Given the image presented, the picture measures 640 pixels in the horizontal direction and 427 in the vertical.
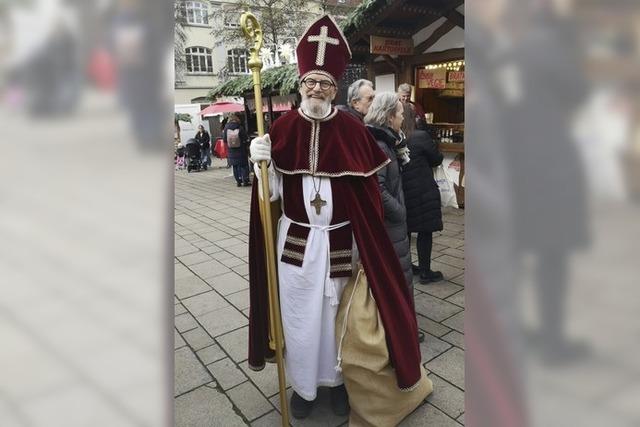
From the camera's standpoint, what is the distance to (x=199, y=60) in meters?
32.8

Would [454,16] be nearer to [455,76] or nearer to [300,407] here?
[455,76]

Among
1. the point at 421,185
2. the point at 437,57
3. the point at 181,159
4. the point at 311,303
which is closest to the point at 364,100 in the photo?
the point at 421,185

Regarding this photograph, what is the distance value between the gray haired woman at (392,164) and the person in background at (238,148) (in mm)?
8943

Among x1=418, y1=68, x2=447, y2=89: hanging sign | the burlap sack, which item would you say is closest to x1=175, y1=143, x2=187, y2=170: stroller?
x1=418, y1=68, x2=447, y2=89: hanging sign

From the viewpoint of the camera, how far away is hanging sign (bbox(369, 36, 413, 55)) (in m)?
6.54

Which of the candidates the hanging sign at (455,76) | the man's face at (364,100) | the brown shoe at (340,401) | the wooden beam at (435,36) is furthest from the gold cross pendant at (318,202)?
the hanging sign at (455,76)

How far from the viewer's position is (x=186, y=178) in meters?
14.8

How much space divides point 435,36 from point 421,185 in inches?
146

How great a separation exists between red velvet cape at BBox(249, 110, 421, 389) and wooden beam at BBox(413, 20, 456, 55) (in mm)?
4902

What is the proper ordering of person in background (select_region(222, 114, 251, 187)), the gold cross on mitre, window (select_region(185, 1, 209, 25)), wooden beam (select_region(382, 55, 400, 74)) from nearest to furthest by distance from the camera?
1. the gold cross on mitre
2. wooden beam (select_region(382, 55, 400, 74))
3. person in background (select_region(222, 114, 251, 187))
4. window (select_region(185, 1, 209, 25))

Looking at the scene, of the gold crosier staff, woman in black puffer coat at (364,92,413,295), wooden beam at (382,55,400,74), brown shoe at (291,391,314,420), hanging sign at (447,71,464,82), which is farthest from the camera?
wooden beam at (382,55,400,74)

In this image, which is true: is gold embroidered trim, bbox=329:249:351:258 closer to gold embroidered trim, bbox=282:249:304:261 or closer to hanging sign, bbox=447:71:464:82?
gold embroidered trim, bbox=282:249:304:261
